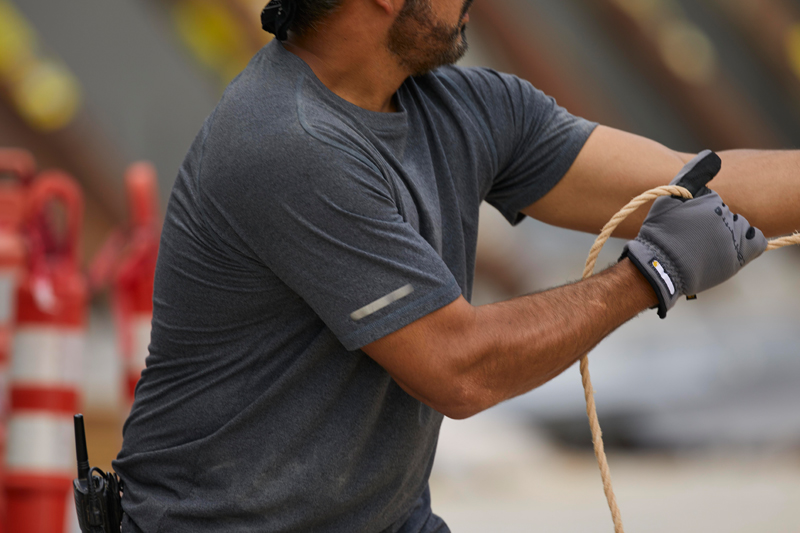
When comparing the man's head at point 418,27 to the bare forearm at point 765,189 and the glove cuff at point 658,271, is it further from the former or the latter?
the bare forearm at point 765,189

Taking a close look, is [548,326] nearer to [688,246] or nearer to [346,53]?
[688,246]

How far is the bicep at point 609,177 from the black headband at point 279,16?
0.65 metres

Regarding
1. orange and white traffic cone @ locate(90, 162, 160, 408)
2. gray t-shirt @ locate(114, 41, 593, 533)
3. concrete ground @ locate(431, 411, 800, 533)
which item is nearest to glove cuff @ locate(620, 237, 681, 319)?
gray t-shirt @ locate(114, 41, 593, 533)

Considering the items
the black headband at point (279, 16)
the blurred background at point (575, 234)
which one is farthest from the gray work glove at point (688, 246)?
the blurred background at point (575, 234)

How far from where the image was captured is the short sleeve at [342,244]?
1.38m

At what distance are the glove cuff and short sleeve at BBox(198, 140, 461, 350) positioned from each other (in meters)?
0.33

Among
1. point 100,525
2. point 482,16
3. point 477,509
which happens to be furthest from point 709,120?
point 100,525

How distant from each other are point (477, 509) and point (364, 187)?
2836 millimetres

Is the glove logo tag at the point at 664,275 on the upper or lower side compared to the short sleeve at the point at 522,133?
lower

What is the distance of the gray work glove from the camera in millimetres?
1471

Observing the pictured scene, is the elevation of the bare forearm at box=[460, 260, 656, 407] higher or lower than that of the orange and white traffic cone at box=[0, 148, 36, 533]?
higher

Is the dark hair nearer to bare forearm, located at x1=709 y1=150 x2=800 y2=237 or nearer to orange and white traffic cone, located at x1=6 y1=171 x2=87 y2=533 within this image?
bare forearm, located at x1=709 y1=150 x2=800 y2=237

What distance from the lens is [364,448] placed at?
1562mm

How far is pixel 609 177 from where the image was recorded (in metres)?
1.81
